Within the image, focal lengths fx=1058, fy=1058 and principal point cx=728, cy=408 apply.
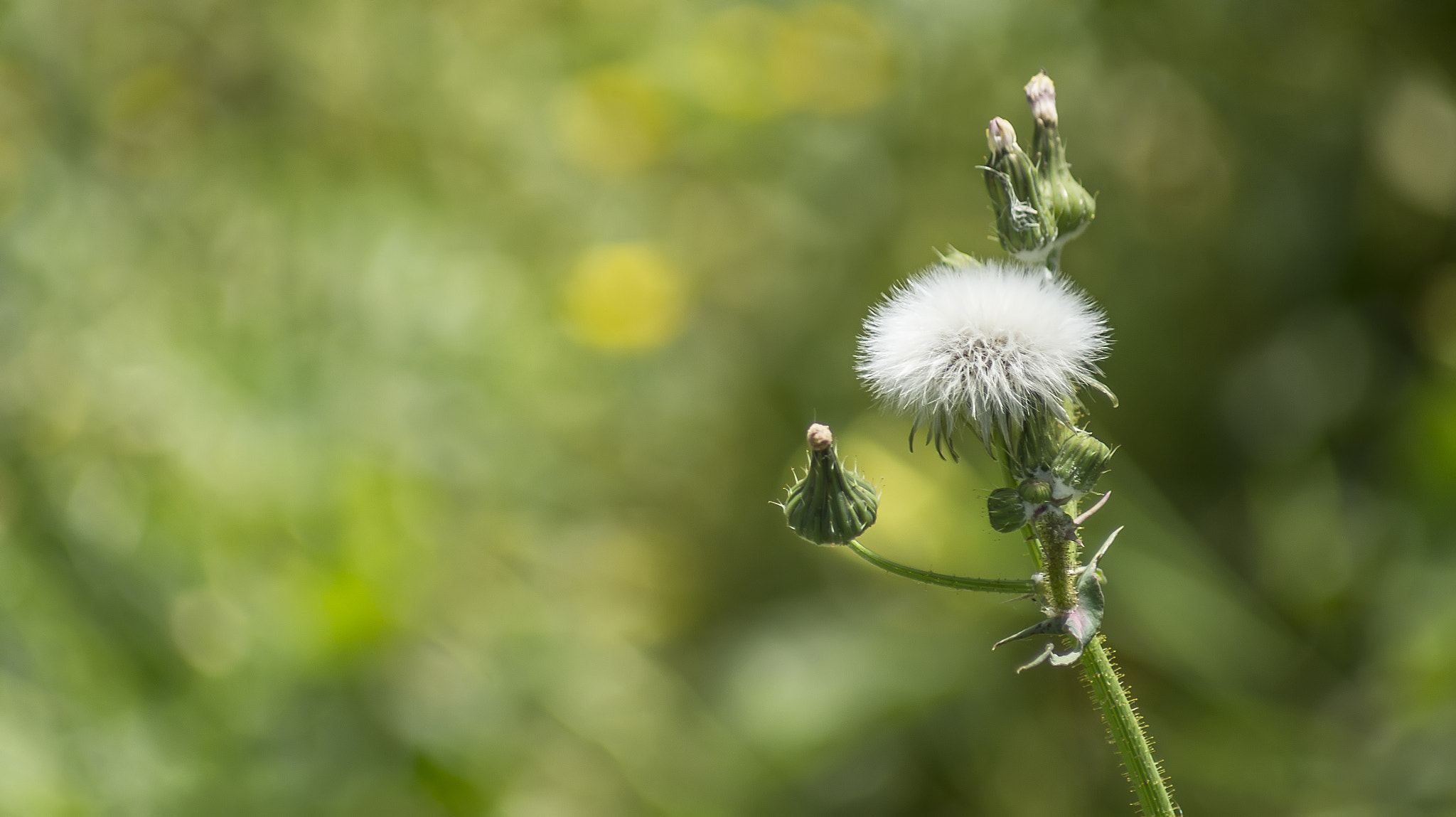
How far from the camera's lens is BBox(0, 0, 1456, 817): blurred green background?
88.8 inches

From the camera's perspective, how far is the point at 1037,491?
81 centimetres

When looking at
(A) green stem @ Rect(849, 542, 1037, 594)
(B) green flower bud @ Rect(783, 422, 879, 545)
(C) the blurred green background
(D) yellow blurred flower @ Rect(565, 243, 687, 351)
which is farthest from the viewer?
(D) yellow blurred flower @ Rect(565, 243, 687, 351)

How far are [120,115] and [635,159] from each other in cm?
144

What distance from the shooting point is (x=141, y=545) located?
7.38 feet

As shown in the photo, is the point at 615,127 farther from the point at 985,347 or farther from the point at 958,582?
the point at 958,582

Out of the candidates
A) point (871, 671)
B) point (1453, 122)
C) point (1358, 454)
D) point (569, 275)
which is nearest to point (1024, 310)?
point (871, 671)

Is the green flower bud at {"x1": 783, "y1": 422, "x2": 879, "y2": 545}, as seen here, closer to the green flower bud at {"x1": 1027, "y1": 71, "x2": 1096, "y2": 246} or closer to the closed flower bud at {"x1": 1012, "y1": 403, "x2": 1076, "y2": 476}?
the closed flower bud at {"x1": 1012, "y1": 403, "x2": 1076, "y2": 476}

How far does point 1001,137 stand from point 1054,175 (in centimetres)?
6

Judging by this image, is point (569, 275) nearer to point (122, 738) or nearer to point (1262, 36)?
point (122, 738)

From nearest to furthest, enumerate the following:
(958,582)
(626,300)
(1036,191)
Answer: (958,582) < (1036,191) < (626,300)

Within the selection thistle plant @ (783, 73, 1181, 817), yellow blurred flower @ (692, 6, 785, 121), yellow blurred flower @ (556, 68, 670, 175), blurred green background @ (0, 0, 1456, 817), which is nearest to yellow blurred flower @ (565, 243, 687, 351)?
blurred green background @ (0, 0, 1456, 817)

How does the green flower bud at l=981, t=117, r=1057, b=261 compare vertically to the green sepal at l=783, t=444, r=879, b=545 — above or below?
above

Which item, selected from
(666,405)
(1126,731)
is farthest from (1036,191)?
(666,405)

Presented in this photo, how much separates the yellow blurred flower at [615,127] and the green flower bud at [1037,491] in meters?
2.51
